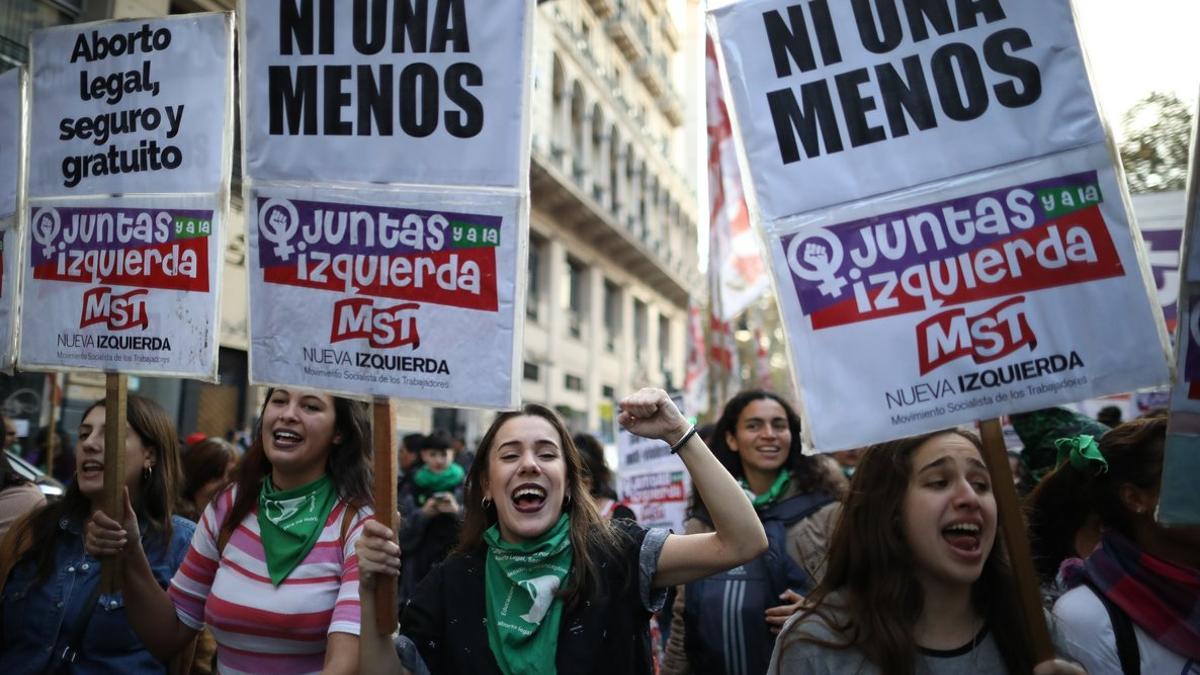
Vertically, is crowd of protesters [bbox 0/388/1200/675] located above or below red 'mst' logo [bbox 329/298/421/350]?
below

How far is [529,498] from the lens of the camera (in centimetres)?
249

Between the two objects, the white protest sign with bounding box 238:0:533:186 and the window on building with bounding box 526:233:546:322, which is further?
the window on building with bounding box 526:233:546:322

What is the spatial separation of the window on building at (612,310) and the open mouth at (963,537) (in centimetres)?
2733

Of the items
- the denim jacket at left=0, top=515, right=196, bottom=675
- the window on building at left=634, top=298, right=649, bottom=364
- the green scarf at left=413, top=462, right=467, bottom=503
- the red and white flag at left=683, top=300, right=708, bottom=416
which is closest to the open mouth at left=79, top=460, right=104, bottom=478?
the denim jacket at left=0, top=515, right=196, bottom=675

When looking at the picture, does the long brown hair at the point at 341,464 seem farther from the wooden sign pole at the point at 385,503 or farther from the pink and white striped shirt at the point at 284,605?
the wooden sign pole at the point at 385,503

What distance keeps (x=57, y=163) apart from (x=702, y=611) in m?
2.88

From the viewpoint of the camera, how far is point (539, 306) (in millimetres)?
23562

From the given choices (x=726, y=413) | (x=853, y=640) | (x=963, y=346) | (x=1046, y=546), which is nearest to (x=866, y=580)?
(x=853, y=640)

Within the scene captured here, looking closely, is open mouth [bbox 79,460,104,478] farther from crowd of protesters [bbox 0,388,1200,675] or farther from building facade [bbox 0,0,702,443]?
building facade [bbox 0,0,702,443]

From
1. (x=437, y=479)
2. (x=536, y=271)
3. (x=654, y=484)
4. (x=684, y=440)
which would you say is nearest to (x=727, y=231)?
(x=654, y=484)

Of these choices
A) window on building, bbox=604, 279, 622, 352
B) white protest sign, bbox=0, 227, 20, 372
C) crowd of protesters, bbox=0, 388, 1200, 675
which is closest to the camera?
Result: crowd of protesters, bbox=0, 388, 1200, 675

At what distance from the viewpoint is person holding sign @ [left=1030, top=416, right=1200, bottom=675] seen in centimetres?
195

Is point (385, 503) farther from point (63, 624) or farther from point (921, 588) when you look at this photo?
point (63, 624)

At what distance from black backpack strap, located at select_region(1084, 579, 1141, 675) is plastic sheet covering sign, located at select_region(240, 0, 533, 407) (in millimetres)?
1510
